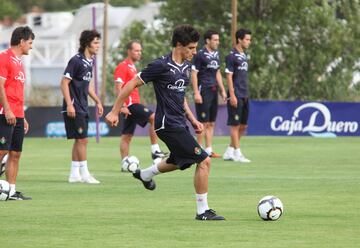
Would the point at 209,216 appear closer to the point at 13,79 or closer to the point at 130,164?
the point at 13,79

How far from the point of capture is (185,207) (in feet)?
46.6

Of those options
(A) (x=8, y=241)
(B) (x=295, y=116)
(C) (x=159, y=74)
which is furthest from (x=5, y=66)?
(B) (x=295, y=116)

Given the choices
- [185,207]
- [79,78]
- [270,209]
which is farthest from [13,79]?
[270,209]

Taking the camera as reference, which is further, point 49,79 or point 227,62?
point 49,79

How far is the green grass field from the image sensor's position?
37.1 ft

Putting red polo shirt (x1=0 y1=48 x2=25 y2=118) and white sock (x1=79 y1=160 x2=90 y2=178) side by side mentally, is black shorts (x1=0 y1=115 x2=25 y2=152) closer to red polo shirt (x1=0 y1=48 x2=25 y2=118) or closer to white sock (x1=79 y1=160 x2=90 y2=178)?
red polo shirt (x1=0 y1=48 x2=25 y2=118)

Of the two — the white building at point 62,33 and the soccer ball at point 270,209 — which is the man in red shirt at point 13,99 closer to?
the soccer ball at point 270,209

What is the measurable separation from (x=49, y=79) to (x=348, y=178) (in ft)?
138

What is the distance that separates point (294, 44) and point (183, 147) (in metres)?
28.3

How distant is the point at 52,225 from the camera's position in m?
12.4

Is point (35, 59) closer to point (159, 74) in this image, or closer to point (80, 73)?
point (80, 73)

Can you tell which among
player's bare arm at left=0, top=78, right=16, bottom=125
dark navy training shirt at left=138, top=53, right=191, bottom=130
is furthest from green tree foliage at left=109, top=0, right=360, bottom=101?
dark navy training shirt at left=138, top=53, right=191, bottom=130

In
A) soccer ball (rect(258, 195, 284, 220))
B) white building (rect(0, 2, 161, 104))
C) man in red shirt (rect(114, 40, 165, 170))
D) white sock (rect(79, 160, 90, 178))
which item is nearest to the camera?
soccer ball (rect(258, 195, 284, 220))

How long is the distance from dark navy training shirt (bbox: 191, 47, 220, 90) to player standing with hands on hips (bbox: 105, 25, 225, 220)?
948cm
